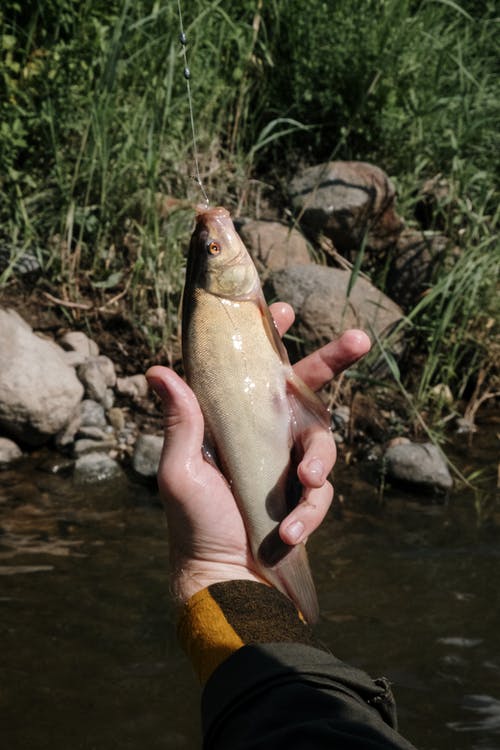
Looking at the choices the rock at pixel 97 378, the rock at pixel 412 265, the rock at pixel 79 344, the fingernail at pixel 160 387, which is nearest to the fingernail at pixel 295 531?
the fingernail at pixel 160 387

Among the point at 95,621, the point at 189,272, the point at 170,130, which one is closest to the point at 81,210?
the point at 170,130

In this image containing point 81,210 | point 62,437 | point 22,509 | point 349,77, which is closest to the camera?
point 22,509

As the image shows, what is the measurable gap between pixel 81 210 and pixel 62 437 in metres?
1.68

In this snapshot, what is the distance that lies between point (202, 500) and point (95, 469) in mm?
3120

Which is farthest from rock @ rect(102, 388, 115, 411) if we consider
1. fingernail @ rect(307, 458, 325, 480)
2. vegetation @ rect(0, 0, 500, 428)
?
fingernail @ rect(307, 458, 325, 480)

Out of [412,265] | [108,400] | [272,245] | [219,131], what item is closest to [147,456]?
[108,400]

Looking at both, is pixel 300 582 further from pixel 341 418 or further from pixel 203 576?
pixel 341 418

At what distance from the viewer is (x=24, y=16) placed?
21.6 feet

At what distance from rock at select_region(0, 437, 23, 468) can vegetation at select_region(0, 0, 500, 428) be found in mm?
1218

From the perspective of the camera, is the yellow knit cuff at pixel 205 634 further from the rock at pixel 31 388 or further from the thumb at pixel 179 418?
the rock at pixel 31 388

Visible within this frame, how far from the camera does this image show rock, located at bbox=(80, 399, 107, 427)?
5.87 metres

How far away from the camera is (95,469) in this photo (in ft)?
18.0

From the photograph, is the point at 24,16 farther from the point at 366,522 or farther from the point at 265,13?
the point at 366,522

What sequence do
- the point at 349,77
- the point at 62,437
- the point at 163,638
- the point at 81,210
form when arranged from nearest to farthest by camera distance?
the point at 163,638, the point at 62,437, the point at 81,210, the point at 349,77
